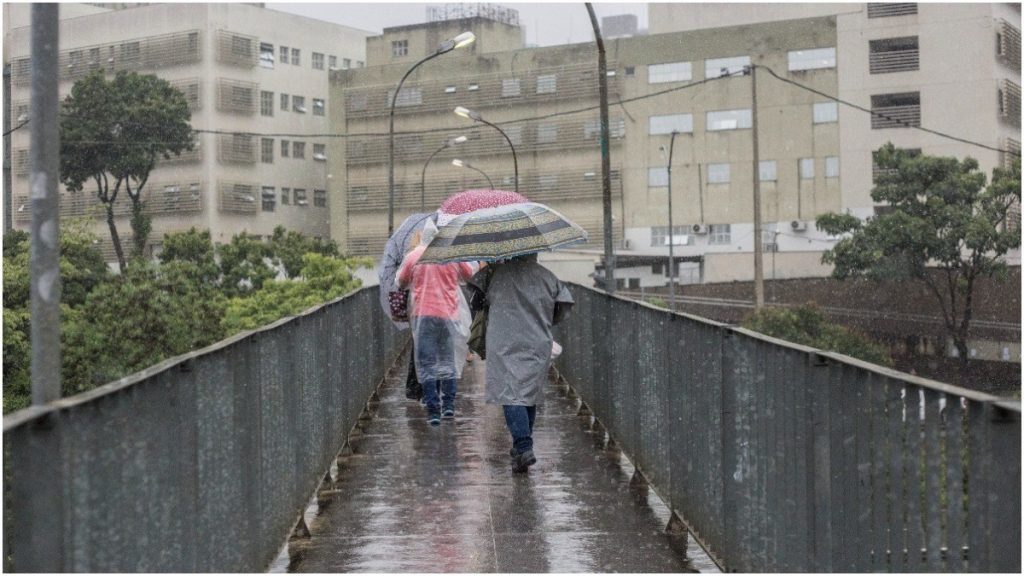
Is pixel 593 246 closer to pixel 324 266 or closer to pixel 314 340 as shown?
pixel 324 266

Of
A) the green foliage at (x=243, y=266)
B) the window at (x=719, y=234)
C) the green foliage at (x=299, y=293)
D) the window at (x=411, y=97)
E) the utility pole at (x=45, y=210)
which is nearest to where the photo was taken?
the utility pole at (x=45, y=210)

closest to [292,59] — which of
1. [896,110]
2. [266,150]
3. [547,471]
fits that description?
[266,150]


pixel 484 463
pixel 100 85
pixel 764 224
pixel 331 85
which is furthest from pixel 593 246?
pixel 484 463

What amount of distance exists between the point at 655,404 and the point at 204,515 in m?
3.86

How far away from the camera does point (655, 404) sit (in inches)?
340

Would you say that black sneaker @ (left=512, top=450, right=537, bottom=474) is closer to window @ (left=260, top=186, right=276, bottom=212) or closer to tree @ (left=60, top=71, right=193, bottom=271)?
tree @ (left=60, top=71, right=193, bottom=271)

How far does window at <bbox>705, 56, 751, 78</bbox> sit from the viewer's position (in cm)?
7931

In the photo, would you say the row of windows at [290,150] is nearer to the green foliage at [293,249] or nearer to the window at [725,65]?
the green foliage at [293,249]

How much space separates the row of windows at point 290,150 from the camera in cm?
9638

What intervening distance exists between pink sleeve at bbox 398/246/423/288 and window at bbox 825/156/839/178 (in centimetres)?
6730

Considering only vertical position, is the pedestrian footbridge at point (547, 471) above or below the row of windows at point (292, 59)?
below

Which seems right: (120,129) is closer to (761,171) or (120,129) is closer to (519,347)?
(761,171)

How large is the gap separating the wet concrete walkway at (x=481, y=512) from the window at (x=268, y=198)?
85173mm

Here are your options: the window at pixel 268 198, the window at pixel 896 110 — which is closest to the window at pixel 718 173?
the window at pixel 896 110
